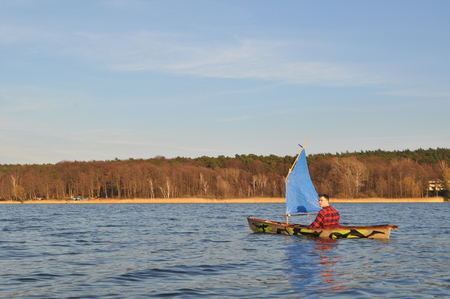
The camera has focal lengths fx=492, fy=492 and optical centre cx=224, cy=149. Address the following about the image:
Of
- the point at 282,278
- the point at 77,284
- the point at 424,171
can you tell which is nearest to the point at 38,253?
the point at 77,284

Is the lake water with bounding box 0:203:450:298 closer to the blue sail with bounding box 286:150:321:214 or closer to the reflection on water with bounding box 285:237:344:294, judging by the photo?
the reflection on water with bounding box 285:237:344:294

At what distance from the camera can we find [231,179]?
5758 inches

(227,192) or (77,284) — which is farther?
(227,192)

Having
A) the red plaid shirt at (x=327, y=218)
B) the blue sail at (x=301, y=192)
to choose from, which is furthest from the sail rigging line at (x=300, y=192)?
the red plaid shirt at (x=327, y=218)

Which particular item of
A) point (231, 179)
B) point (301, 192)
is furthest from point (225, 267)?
point (231, 179)

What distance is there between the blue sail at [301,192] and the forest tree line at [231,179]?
341 ft

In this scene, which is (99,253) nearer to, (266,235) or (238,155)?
(266,235)

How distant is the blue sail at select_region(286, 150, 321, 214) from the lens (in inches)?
1084

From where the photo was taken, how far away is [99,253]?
19.9 metres

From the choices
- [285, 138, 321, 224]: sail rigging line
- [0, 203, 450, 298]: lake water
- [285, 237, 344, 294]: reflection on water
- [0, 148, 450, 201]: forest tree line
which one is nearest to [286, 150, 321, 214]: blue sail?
[285, 138, 321, 224]: sail rigging line

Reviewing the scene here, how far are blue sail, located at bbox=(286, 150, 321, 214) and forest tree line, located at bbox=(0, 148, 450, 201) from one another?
103790mm

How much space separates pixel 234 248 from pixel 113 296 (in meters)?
10.4

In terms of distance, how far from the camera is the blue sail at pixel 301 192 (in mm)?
27531

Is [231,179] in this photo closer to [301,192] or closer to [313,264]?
[301,192]
